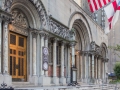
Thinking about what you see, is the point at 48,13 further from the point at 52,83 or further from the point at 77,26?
the point at 77,26

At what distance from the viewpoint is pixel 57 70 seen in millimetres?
26438

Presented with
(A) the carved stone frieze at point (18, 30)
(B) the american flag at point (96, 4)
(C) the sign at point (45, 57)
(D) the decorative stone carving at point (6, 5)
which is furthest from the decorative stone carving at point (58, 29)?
(D) the decorative stone carving at point (6, 5)

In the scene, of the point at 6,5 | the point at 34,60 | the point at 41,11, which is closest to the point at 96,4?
the point at 41,11

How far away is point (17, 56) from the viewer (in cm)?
2127

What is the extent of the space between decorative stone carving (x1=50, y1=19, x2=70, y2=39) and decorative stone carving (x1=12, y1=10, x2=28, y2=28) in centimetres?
296

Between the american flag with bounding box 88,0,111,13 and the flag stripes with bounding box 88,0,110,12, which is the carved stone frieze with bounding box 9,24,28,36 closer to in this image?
the american flag with bounding box 88,0,111,13

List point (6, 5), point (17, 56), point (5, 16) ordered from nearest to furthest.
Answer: point (5, 16)
point (6, 5)
point (17, 56)

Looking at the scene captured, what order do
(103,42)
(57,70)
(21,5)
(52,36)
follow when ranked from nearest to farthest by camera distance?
(21,5) < (52,36) < (57,70) < (103,42)

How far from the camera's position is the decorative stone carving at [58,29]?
24.4 meters

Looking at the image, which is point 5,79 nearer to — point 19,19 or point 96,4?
point 19,19

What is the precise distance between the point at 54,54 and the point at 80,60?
11748 millimetres

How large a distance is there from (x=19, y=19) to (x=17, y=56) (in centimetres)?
259

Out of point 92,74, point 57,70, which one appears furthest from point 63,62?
point 92,74

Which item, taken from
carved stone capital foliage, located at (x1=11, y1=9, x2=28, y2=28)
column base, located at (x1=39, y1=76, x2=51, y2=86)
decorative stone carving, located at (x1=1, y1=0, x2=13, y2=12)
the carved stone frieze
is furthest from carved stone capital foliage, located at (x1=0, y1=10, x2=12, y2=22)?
column base, located at (x1=39, y1=76, x2=51, y2=86)
